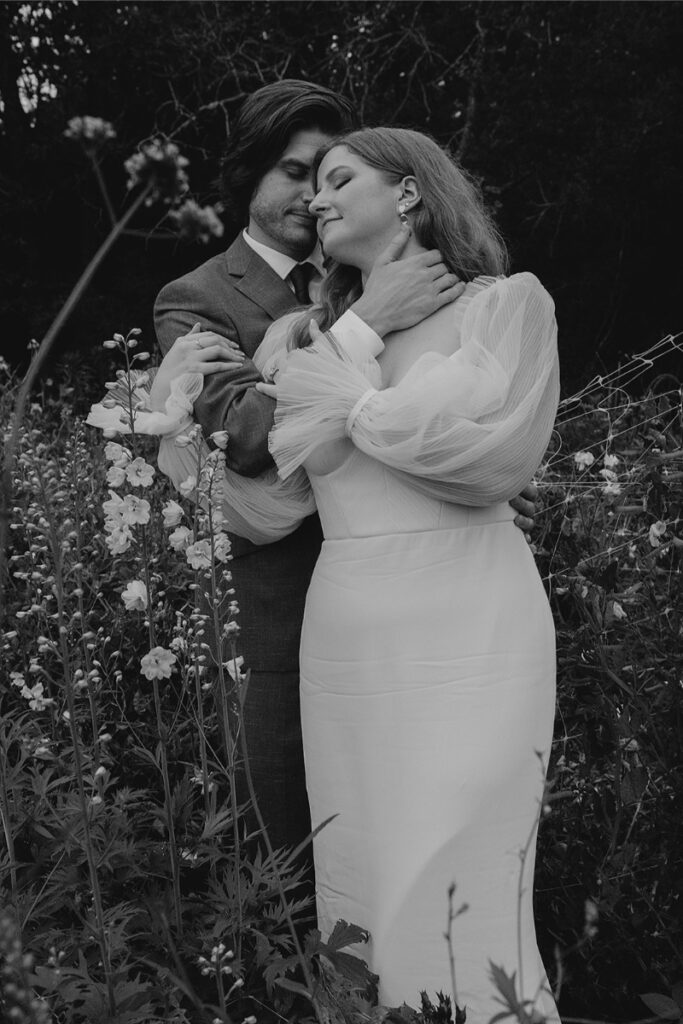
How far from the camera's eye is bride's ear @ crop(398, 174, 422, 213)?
96.1 inches

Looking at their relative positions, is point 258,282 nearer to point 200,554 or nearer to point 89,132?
point 200,554

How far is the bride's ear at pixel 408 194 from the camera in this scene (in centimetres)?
244

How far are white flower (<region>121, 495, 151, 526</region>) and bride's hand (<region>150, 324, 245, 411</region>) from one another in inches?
27.3

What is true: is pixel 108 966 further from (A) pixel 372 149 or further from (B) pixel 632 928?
(A) pixel 372 149

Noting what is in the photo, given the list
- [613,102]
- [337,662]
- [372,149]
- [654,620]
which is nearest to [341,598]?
[337,662]

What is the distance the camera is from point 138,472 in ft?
5.70

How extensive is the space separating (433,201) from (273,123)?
617 millimetres

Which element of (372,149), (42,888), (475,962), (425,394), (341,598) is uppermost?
(372,149)

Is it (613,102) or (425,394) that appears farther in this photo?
(613,102)

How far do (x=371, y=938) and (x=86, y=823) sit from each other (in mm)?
973

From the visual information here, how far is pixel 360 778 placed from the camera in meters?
2.25

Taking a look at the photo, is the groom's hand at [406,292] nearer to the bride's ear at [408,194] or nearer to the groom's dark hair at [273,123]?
the bride's ear at [408,194]

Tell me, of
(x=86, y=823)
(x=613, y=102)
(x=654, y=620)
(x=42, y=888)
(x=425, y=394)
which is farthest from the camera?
(x=613, y=102)

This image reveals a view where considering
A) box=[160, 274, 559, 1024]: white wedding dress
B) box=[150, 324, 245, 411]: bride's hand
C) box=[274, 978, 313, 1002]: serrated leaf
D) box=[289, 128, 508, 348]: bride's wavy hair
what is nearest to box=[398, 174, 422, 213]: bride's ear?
box=[289, 128, 508, 348]: bride's wavy hair
